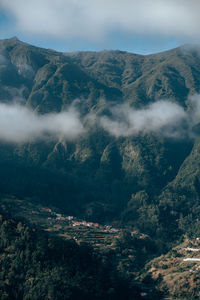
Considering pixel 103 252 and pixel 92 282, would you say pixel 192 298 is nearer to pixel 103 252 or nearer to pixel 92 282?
pixel 92 282

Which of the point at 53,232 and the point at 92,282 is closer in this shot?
the point at 92,282

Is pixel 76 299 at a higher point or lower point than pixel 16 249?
lower

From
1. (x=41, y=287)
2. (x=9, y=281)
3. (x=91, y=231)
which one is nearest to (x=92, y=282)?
(x=41, y=287)

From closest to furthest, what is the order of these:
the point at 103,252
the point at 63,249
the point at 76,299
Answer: the point at 76,299 → the point at 63,249 → the point at 103,252

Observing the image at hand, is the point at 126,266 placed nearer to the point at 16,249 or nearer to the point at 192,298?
the point at 192,298

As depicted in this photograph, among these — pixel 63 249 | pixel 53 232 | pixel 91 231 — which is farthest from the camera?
pixel 91 231

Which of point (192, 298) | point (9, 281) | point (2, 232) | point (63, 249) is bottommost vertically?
point (192, 298)

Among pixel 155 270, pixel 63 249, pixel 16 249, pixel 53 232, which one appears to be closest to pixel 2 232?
pixel 16 249

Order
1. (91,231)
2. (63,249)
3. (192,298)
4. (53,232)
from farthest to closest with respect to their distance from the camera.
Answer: (91,231) < (53,232) < (63,249) < (192,298)

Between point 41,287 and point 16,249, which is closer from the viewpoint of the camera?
point 41,287
